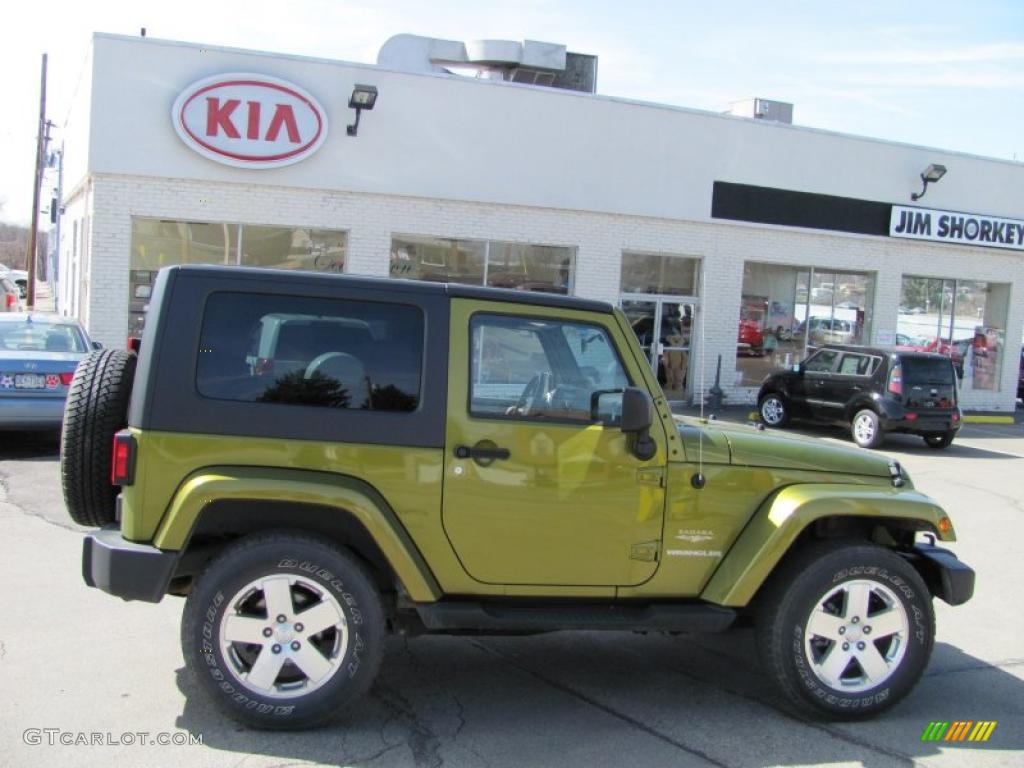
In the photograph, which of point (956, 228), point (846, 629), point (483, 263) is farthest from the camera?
point (956, 228)

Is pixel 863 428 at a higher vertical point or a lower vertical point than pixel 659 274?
lower

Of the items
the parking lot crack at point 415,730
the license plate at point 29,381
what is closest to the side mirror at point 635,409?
the parking lot crack at point 415,730

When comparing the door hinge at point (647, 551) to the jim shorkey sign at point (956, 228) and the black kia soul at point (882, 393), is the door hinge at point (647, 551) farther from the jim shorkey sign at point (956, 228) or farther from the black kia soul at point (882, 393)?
the jim shorkey sign at point (956, 228)

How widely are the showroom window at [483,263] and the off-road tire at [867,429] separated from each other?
541 cm

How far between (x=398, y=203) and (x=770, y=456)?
1265cm

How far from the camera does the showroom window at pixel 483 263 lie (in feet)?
55.7

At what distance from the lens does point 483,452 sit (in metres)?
4.42

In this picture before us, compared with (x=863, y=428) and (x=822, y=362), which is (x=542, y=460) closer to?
(x=863, y=428)

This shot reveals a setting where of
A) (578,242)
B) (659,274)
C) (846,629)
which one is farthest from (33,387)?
(659,274)

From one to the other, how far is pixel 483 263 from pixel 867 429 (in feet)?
22.3

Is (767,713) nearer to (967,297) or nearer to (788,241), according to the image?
(788,241)

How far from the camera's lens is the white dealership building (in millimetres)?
15227

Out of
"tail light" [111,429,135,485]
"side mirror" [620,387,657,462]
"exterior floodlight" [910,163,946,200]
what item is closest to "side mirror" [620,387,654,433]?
"side mirror" [620,387,657,462]

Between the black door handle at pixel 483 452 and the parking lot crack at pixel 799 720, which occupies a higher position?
the black door handle at pixel 483 452
